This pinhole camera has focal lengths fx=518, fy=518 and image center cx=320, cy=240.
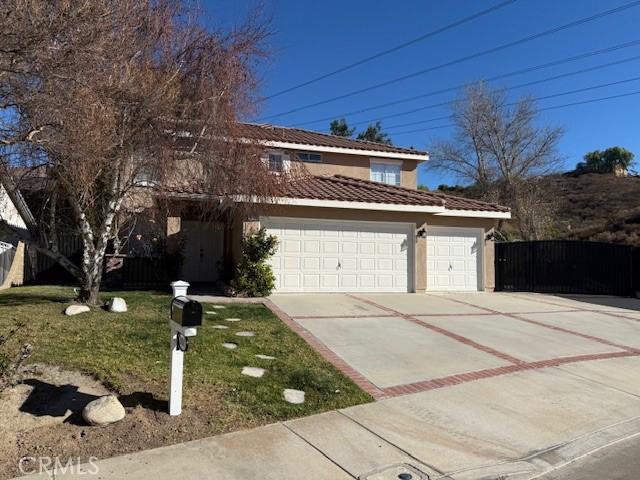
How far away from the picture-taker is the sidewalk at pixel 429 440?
4309 millimetres

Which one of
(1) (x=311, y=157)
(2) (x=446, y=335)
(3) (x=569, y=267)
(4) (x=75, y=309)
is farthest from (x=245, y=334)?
(3) (x=569, y=267)

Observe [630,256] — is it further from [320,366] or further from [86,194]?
[86,194]

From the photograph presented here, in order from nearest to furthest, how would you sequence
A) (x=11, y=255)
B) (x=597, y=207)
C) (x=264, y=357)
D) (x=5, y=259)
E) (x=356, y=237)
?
1. (x=264, y=357)
2. (x=5, y=259)
3. (x=356, y=237)
4. (x=11, y=255)
5. (x=597, y=207)

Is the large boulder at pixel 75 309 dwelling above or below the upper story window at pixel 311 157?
below

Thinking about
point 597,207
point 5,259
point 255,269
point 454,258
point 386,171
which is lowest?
point 255,269

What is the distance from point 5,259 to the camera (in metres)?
15.0

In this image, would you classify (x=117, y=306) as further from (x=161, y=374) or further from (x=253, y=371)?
(x=253, y=371)

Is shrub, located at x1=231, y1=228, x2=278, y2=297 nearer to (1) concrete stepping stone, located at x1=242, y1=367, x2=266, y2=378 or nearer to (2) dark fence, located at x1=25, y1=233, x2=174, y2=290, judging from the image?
(2) dark fence, located at x1=25, y1=233, x2=174, y2=290

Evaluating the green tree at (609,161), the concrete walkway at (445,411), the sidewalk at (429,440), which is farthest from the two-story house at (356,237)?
the green tree at (609,161)

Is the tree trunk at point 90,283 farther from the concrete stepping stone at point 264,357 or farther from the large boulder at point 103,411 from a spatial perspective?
the large boulder at point 103,411

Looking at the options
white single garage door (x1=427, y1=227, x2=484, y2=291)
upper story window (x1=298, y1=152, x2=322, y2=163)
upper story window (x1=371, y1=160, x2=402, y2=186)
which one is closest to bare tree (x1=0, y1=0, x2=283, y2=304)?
white single garage door (x1=427, y1=227, x2=484, y2=291)

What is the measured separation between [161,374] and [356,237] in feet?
33.1

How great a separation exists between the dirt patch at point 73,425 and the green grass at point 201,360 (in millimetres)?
198

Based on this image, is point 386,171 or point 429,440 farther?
point 386,171
